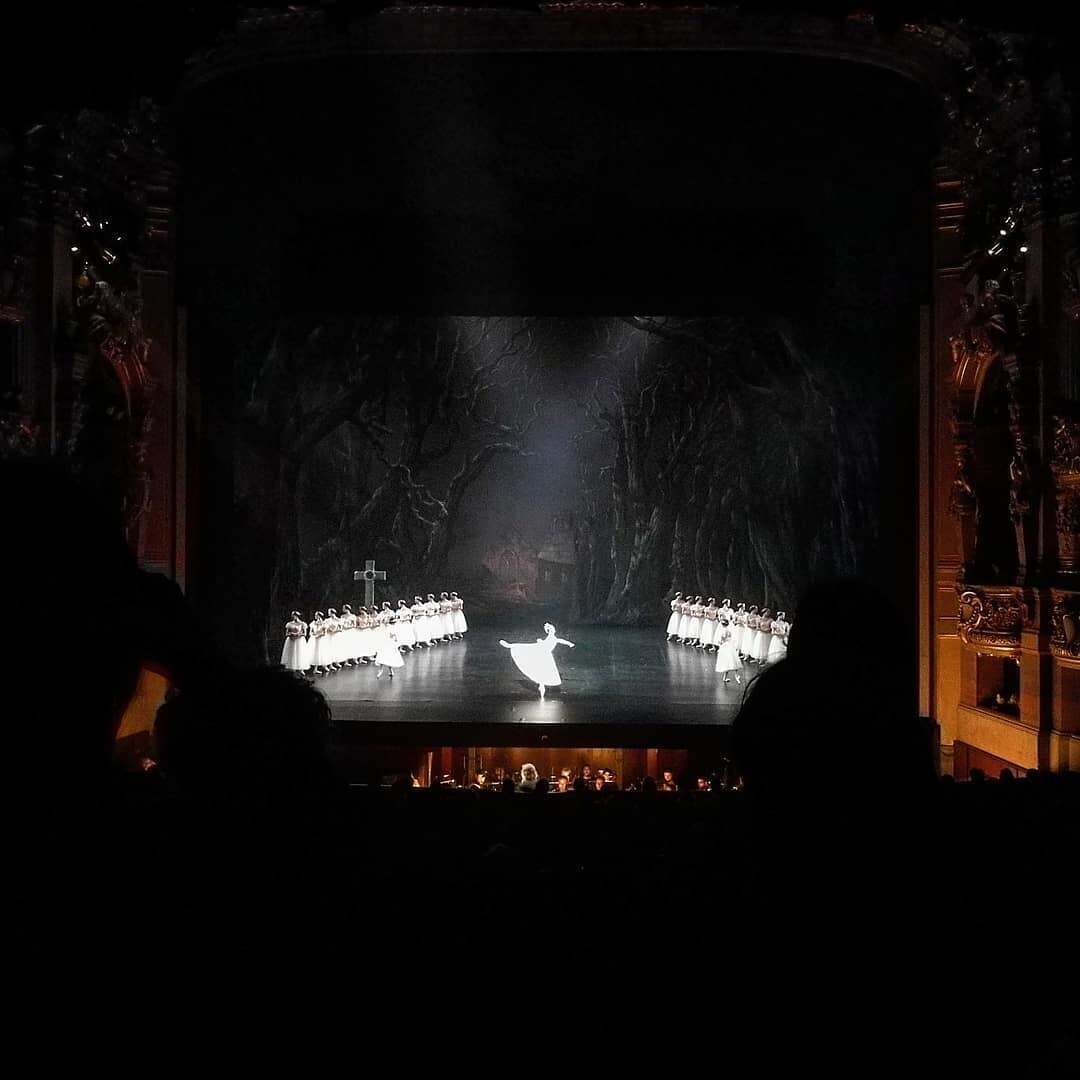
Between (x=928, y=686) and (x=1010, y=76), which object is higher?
(x=1010, y=76)

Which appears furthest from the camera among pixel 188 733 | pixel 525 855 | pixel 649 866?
pixel 525 855

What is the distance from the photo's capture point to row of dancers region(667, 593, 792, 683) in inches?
480

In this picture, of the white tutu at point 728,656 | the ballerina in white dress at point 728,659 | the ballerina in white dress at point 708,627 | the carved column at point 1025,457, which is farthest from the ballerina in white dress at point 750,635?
the carved column at point 1025,457

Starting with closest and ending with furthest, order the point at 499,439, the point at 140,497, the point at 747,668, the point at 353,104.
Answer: the point at 140,497
the point at 353,104
the point at 747,668
the point at 499,439

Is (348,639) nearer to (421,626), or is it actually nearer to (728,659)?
(421,626)

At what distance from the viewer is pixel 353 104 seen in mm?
11539

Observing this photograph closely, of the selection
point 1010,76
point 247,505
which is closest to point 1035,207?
point 1010,76

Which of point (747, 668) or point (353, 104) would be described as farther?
point (747, 668)

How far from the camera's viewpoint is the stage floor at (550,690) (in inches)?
358

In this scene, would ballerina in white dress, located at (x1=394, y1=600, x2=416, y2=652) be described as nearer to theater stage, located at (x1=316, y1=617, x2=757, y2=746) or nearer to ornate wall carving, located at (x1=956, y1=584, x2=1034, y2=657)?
theater stage, located at (x1=316, y1=617, x2=757, y2=746)

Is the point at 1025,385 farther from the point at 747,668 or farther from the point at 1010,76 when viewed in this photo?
the point at 747,668

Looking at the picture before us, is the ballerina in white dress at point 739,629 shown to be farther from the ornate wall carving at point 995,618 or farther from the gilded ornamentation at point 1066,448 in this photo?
the gilded ornamentation at point 1066,448

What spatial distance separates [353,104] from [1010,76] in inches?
318

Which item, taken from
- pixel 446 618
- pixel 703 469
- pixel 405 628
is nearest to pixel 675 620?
pixel 703 469
